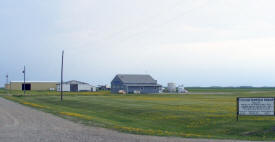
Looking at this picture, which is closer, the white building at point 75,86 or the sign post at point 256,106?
the sign post at point 256,106

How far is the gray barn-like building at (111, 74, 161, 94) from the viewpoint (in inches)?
4314

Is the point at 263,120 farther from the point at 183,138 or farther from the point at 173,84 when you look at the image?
the point at 173,84

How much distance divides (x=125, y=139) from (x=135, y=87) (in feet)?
306

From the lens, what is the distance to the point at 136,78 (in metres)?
114

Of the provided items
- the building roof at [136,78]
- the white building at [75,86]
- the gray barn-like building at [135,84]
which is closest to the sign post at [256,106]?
the gray barn-like building at [135,84]

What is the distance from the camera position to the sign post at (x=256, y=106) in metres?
24.6

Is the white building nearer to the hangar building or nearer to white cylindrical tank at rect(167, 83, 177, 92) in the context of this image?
the hangar building

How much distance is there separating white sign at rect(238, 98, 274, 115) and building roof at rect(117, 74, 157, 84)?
3366 inches

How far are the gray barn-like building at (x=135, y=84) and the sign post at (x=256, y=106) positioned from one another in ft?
274

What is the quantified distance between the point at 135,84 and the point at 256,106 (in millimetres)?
86571

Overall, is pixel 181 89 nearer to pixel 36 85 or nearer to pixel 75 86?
pixel 75 86

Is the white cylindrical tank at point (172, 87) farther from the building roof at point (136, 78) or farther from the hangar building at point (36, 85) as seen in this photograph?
the hangar building at point (36, 85)

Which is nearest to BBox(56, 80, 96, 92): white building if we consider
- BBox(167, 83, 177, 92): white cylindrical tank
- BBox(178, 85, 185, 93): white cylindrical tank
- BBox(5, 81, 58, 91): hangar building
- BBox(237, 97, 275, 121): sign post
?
BBox(5, 81, 58, 91): hangar building

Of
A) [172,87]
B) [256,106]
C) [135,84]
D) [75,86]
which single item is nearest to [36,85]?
[75,86]
